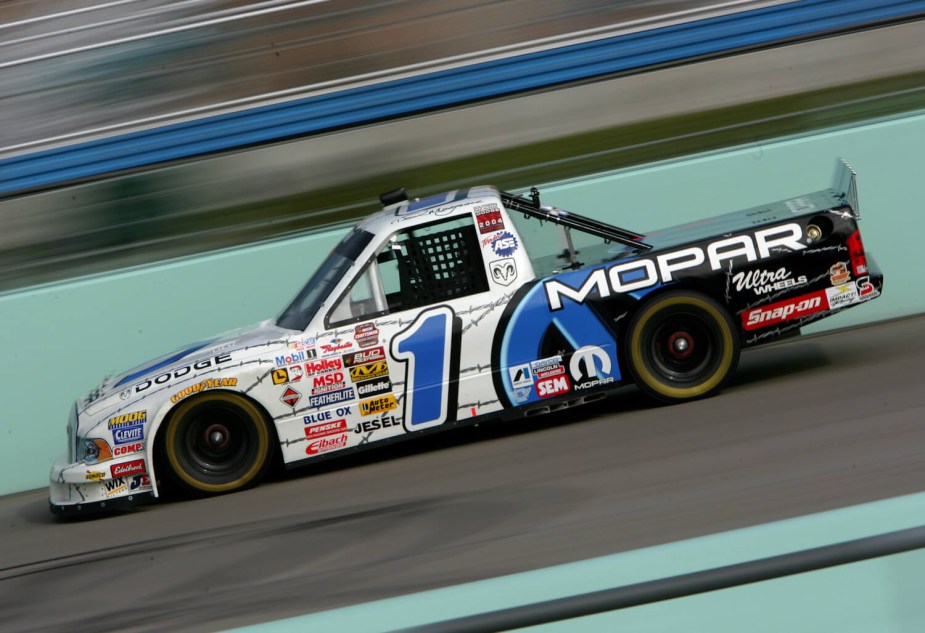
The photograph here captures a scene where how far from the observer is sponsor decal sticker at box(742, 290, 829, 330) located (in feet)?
23.6

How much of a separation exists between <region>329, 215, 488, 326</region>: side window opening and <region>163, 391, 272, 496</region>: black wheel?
0.86 metres

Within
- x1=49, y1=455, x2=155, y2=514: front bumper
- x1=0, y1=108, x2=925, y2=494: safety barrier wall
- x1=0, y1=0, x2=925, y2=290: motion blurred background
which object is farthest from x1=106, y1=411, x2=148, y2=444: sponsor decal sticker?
x1=0, y1=0, x2=925, y2=290: motion blurred background

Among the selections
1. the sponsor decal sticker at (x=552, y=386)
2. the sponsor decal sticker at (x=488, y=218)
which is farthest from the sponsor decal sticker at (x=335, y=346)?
the sponsor decal sticker at (x=552, y=386)

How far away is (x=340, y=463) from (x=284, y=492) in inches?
28.9

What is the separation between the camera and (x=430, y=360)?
7098 mm

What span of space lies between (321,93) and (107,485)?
497cm

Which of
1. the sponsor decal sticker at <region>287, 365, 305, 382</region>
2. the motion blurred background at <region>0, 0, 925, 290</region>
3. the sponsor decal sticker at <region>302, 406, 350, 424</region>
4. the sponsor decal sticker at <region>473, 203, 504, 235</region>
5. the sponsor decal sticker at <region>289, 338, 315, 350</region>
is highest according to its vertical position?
the motion blurred background at <region>0, 0, 925, 290</region>

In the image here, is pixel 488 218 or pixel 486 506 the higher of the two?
pixel 488 218

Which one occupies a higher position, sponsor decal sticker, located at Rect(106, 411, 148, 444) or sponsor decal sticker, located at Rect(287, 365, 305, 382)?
sponsor decal sticker, located at Rect(287, 365, 305, 382)

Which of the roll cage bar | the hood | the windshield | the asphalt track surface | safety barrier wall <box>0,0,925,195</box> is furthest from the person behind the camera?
safety barrier wall <box>0,0,925,195</box>

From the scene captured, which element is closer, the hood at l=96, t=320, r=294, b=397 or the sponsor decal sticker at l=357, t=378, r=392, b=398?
the sponsor decal sticker at l=357, t=378, r=392, b=398

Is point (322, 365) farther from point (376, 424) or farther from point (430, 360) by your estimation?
point (430, 360)

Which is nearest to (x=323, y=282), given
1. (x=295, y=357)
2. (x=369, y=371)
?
(x=295, y=357)

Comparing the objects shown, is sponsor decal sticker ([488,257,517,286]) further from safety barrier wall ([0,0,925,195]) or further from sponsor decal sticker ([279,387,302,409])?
safety barrier wall ([0,0,925,195])
